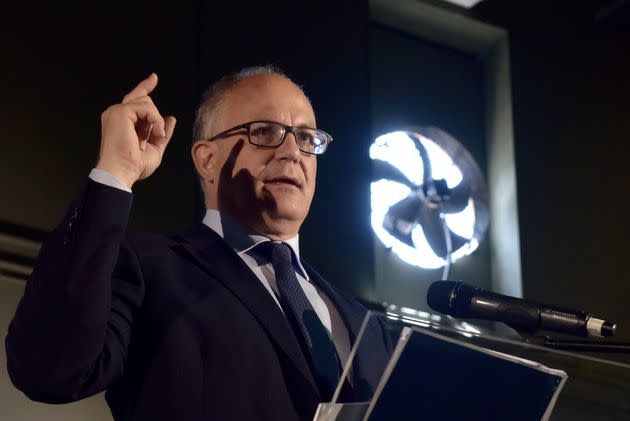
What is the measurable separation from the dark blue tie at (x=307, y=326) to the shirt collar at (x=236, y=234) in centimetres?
5

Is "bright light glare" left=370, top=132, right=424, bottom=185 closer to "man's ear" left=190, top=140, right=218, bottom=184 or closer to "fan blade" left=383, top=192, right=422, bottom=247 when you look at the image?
"fan blade" left=383, top=192, right=422, bottom=247

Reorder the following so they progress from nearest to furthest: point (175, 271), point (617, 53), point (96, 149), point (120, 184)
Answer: point (120, 184), point (175, 271), point (96, 149), point (617, 53)

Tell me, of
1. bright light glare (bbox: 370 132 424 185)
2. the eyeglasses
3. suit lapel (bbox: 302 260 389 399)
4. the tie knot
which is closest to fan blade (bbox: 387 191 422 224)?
bright light glare (bbox: 370 132 424 185)

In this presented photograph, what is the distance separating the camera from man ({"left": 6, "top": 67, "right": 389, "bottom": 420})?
51.6 inches

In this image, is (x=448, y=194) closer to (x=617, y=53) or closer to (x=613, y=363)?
(x=617, y=53)

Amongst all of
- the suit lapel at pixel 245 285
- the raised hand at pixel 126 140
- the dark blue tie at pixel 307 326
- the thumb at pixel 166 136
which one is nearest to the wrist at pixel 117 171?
the raised hand at pixel 126 140

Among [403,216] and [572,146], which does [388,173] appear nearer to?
[403,216]

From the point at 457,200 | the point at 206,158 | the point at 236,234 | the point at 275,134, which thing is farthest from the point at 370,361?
the point at 457,200

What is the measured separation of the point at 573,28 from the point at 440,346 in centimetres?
431

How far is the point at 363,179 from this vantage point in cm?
383

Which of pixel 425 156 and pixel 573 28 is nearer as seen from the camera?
pixel 425 156

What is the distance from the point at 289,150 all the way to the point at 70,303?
0.74 m

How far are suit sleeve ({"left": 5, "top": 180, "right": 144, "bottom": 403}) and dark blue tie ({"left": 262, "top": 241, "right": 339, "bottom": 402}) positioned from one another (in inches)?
14.7

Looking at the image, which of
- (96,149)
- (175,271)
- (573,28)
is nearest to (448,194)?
(573,28)
